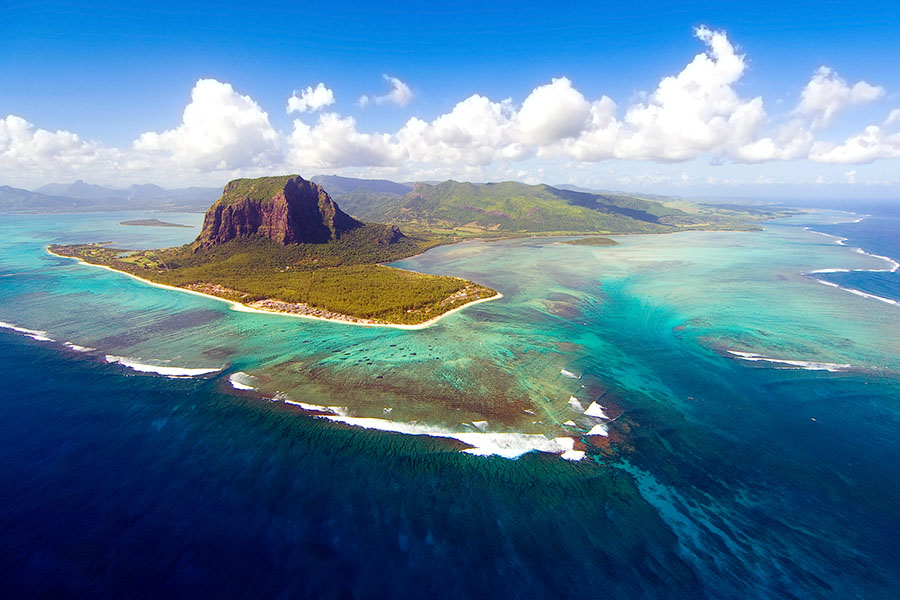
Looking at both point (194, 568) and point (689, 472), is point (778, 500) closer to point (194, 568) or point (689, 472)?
point (689, 472)

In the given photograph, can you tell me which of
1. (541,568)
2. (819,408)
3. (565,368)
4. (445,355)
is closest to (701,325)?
(819,408)

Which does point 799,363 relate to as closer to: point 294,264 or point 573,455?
point 573,455

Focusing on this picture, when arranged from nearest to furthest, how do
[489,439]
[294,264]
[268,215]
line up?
[489,439], [294,264], [268,215]

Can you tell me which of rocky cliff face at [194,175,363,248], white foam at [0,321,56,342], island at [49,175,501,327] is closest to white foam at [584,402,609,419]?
island at [49,175,501,327]

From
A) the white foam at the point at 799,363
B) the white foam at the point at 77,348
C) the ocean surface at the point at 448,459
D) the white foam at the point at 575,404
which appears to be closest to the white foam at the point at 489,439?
the ocean surface at the point at 448,459

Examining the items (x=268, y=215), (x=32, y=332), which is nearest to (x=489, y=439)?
(x=32, y=332)

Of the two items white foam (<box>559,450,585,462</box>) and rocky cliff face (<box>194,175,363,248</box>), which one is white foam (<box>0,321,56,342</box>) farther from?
white foam (<box>559,450,585,462</box>)

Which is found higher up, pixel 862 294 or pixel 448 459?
pixel 862 294
